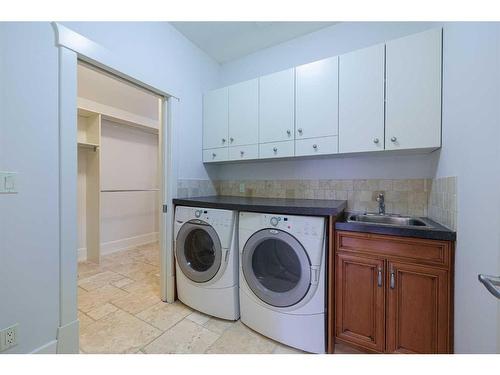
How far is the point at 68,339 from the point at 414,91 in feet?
8.96

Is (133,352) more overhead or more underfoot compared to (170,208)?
more underfoot

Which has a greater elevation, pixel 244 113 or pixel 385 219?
pixel 244 113

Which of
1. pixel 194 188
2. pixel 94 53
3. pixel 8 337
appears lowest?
pixel 8 337

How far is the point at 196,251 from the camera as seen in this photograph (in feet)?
6.09

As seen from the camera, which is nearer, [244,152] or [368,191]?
[368,191]

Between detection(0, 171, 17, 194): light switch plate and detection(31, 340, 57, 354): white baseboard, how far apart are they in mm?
889

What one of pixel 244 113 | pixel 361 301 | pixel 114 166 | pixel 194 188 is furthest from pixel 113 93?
pixel 361 301

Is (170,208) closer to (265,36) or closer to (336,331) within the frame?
(336,331)

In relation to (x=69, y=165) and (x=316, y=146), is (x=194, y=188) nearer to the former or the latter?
(x=69, y=165)

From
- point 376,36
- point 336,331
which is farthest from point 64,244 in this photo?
point 376,36

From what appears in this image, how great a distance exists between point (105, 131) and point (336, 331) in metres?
3.74

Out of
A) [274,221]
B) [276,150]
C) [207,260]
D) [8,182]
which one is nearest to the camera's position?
[8,182]

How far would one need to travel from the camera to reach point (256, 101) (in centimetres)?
198

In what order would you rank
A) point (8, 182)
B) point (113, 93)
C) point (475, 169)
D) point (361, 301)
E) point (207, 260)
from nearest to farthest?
point (475, 169) → point (8, 182) → point (361, 301) → point (207, 260) → point (113, 93)
